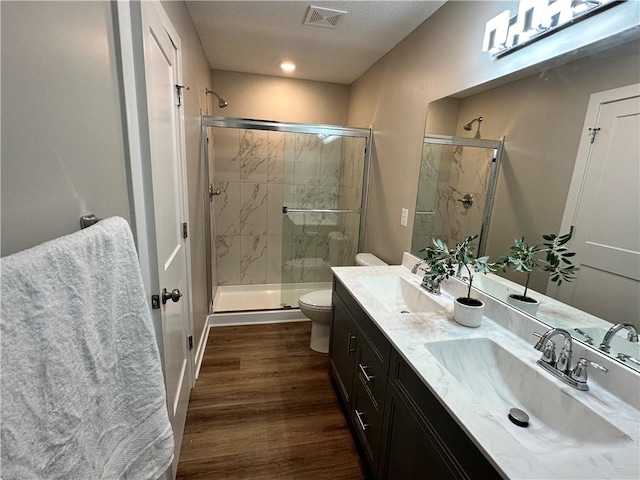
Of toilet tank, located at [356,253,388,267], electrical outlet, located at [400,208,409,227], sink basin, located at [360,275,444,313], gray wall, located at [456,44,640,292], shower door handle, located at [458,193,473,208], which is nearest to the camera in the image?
gray wall, located at [456,44,640,292]

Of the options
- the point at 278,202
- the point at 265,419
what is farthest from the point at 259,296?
the point at 265,419

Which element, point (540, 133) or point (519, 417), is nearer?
point (519, 417)

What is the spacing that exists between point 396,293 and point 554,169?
1.07m

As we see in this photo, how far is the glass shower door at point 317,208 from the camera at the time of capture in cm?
309

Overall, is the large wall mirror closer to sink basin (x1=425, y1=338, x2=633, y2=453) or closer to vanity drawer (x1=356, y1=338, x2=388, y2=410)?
sink basin (x1=425, y1=338, x2=633, y2=453)

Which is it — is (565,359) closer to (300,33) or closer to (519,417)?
(519,417)

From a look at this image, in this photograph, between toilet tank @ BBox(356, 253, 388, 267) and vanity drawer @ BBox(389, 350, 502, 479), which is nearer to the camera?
vanity drawer @ BBox(389, 350, 502, 479)

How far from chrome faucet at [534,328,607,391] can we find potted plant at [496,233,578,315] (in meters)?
0.21

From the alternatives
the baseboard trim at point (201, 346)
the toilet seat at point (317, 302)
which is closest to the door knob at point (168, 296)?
the baseboard trim at point (201, 346)

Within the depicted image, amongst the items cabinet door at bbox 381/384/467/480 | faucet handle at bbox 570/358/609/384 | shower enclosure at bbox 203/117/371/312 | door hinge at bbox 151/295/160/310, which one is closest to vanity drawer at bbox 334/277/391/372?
cabinet door at bbox 381/384/467/480

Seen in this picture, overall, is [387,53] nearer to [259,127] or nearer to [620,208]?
[259,127]

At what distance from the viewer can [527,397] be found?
1.01 meters

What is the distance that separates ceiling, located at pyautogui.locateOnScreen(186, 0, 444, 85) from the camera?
6.09 feet

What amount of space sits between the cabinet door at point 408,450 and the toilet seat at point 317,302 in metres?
1.17
